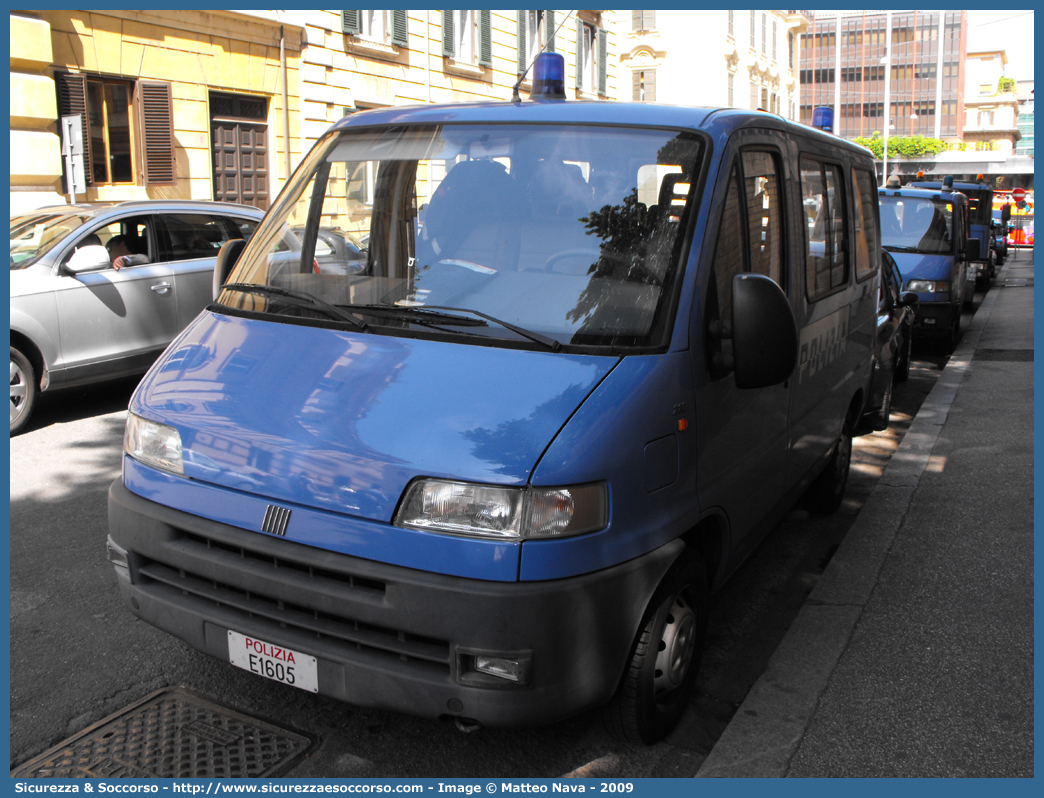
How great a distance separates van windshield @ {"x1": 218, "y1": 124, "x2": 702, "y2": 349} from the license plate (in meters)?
1.07

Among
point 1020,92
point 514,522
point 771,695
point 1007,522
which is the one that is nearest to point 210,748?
point 514,522

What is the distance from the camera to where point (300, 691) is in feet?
12.0

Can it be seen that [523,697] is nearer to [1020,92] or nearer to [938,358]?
[938,358]

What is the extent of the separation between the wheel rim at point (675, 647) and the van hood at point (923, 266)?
10287 mm

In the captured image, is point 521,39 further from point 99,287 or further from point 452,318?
point 452,318

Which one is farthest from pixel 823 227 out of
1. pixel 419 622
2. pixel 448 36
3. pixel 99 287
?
pixel 448 36

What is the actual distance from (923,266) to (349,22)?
14.0 m

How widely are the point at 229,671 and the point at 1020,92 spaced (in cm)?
19928

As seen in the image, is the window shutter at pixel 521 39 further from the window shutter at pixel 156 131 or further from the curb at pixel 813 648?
the curb at pixel 813 648

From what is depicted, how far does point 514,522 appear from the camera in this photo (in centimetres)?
275

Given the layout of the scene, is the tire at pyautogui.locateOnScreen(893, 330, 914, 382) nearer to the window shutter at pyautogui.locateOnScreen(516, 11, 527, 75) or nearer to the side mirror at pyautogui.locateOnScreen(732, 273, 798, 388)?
the side mirror at pyautogui.locateOnScreen(732, 273, 798, 388)

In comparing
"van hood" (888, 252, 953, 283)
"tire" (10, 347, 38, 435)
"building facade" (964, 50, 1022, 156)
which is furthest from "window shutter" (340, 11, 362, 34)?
"building facade" (964, 50, 1022, 156)

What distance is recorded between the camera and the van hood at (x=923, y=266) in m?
12.6

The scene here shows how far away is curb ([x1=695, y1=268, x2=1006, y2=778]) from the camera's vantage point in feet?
10.7
